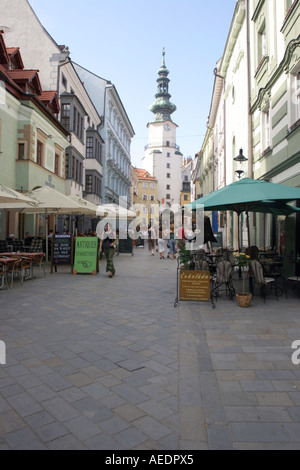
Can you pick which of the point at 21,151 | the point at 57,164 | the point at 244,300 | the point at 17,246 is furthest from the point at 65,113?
the point at 244,300

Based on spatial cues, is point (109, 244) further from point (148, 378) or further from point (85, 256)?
point (148, 378)

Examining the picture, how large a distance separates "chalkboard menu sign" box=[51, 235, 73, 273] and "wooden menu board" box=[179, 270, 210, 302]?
635 centimetres

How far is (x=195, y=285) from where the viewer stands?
7.30 m

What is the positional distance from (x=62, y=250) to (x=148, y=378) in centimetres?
961

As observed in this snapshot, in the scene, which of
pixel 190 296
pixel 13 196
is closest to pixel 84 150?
pixel 13 196

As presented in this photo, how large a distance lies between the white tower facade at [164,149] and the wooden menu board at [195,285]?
258 ft

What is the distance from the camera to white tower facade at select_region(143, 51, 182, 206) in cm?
8369

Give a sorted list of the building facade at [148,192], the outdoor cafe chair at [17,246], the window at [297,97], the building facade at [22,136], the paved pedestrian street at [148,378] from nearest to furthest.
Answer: the paved pedestrian street at [148,378] < the window at [297,97] < the outdoor cafe chair at [17,246] < the building facade at [22,136] < the building facade at [148,192]

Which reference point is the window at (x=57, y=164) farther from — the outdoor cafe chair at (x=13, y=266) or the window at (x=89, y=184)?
the outdoor cafe chair at (x=13, y=266)

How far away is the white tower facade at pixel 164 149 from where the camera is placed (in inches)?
3295

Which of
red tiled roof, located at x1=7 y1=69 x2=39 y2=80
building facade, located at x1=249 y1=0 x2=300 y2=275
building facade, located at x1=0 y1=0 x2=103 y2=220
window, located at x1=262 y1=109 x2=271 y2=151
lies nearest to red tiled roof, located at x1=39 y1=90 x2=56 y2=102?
building facade, located at x1=0 y1=0 x2=103 y2=220

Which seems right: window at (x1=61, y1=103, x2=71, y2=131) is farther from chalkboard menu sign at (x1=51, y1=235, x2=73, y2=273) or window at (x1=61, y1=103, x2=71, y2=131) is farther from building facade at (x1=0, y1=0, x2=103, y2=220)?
chalkboard menu sign at (x1=51, y1=235, x2=73, y2=273)

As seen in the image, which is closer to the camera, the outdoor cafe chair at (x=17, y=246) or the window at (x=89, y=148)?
the outdoor cafe chair at (x=17, y=246)

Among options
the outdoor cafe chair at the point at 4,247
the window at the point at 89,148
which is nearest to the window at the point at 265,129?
the outdoor cafe chair at the point at 4,247
